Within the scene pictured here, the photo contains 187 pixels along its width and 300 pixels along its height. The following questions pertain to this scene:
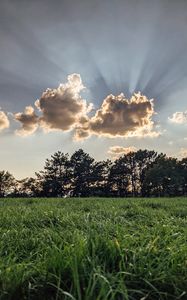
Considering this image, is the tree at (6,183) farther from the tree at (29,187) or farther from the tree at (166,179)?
the tree at (166,179)

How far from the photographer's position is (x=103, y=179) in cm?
10831

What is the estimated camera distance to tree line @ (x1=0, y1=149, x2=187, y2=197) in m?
97.6

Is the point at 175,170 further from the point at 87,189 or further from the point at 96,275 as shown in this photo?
the point at 96,275

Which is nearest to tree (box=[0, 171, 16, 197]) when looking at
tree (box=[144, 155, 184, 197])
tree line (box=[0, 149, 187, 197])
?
tree line (box=[0, 149, 187, 197])

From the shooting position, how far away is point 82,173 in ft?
351

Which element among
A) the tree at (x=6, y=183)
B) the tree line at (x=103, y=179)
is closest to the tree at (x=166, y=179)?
the tree line at (x=103, y=179)

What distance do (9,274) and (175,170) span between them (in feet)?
324

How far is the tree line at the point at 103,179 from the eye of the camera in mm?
97562

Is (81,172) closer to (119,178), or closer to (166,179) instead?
(119,178)

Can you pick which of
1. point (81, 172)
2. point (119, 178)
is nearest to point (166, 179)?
point (119, 178)

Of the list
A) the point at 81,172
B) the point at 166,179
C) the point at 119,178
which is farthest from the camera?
the point at 119,178

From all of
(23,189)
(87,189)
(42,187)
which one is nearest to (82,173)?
(87,189)

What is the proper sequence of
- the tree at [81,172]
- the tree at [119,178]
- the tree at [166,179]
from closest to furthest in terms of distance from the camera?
the tree at [166,179], the tree at [81,172], the tree at [119,178]

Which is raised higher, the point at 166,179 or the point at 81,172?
the point at 81,172
